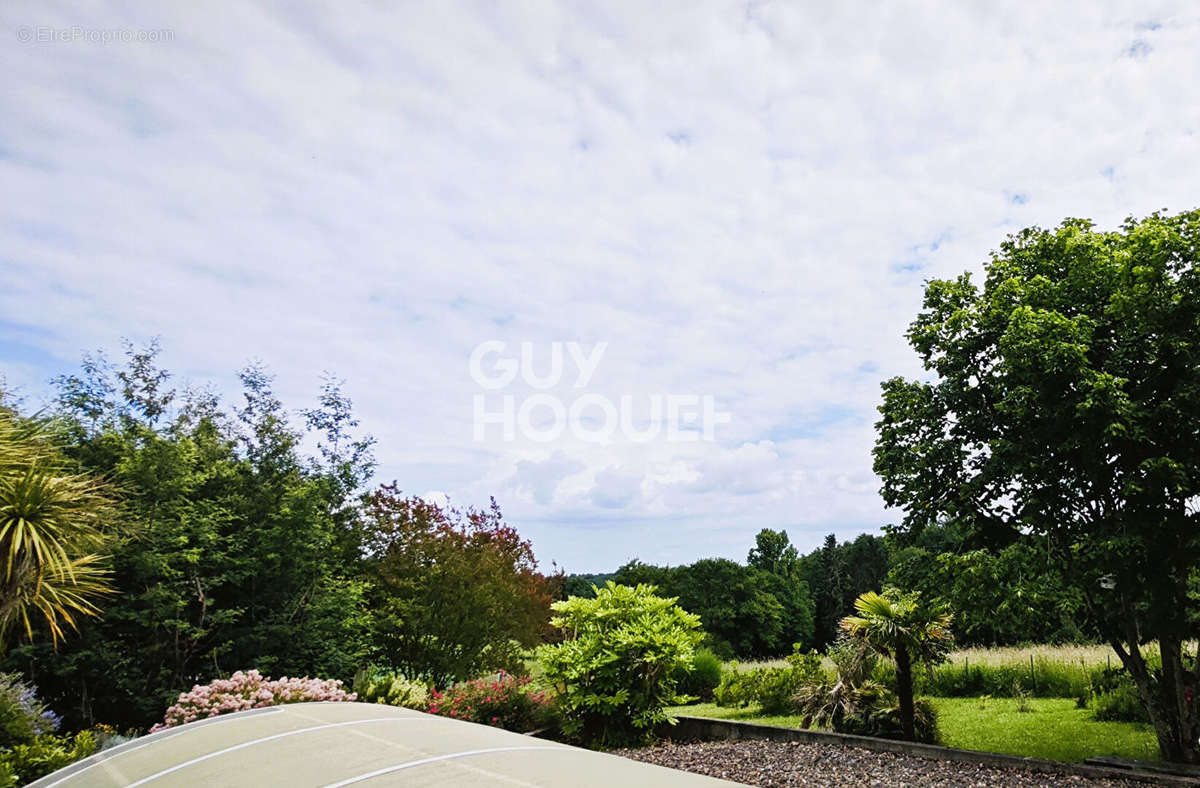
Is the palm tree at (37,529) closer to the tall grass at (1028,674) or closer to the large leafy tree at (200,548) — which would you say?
the large leafy tree at (200,548)

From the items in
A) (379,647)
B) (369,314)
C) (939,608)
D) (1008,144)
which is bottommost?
(379,647)

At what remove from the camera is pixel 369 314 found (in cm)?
1240

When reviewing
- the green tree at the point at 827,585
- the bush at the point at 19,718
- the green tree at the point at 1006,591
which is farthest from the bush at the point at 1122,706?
the green tree at the point at 827,585

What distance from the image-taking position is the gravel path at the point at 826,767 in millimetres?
7021

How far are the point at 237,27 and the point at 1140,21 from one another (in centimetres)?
984

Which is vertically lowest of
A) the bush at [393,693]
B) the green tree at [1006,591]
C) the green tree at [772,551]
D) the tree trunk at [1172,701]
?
the bush at [393,693]

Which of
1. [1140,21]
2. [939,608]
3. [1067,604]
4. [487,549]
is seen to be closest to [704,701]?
[487,549]

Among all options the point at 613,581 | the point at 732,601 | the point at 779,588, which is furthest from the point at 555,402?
the point at 779,588

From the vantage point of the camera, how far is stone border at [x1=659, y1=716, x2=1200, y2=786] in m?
6.88

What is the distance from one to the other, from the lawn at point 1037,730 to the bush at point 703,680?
7.35 feet

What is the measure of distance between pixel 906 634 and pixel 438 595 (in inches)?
313

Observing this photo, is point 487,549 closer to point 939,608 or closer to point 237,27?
point 939,608

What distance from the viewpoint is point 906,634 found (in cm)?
874

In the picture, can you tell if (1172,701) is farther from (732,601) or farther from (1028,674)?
(732,601)
